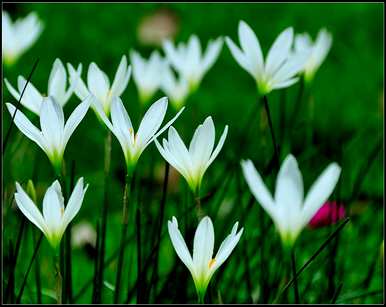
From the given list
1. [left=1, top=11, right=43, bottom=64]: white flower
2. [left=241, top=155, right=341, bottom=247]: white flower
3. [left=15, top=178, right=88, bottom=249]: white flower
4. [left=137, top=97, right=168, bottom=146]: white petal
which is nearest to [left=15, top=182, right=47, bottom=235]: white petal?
[left=15, top=178, right=88, bottom=249]: white flower

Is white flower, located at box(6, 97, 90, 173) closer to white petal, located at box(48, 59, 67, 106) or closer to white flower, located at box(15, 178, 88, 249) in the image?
white flower, located at box(15, 178, 88, 249)

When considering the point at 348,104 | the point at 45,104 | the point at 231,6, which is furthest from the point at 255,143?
the point at 45,104

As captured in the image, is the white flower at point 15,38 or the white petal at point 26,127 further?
the white flower at point 15,38

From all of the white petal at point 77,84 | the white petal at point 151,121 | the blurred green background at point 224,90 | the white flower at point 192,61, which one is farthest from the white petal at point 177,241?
the blurred green background at point 224,90

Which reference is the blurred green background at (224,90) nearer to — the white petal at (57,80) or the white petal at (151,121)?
the white petal at (57,80)

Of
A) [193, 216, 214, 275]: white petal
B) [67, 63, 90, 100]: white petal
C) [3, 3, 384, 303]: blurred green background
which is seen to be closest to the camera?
[193, 216, 214, 275]: white petal

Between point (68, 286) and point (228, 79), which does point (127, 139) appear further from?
point (228, 79)
